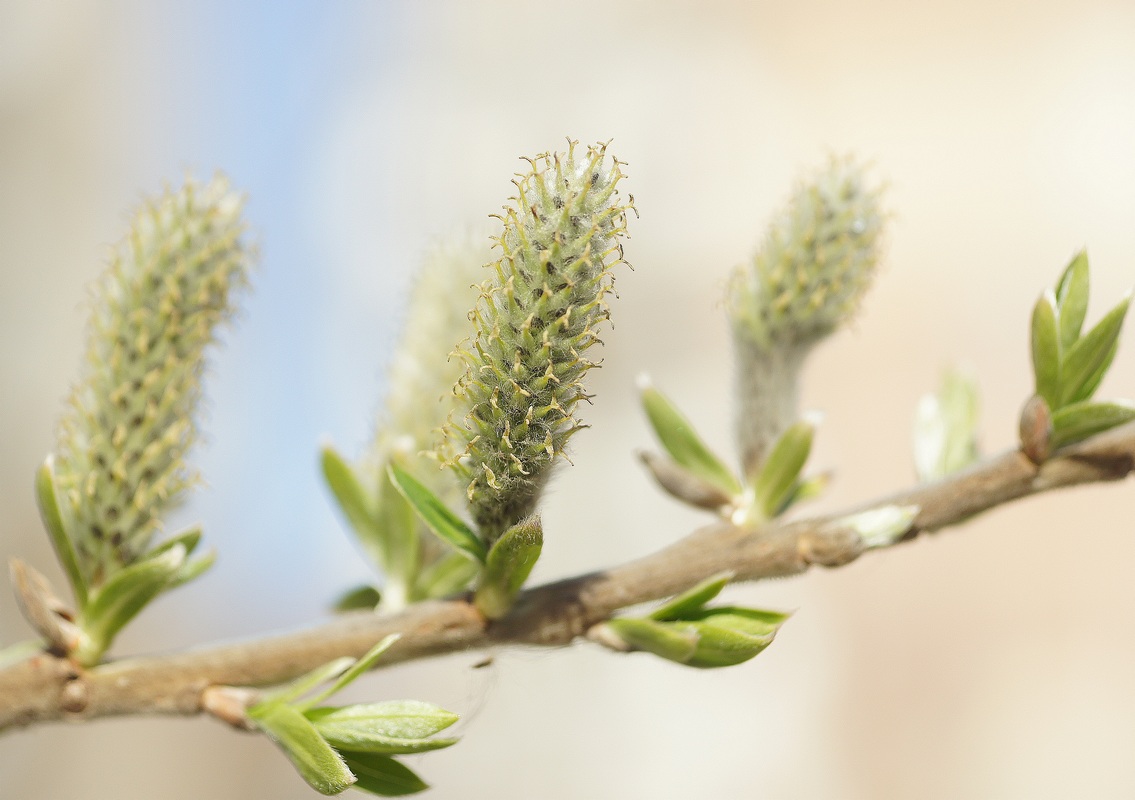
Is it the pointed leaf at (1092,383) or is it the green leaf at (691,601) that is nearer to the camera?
the green leaf at (691,601)

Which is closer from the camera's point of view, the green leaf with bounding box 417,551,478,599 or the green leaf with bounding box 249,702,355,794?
the green leaf with bounding box 249,702,355,794

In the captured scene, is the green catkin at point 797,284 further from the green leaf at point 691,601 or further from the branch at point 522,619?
the green leaf at point 691,601

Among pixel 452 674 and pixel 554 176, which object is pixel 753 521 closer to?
pixel 554 176

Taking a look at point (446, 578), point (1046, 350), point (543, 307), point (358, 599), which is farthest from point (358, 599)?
point (1046, 350)

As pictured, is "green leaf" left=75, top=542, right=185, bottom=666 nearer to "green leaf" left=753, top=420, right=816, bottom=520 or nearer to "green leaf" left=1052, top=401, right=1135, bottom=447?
"green leaf" left=753, top=420, right=816, bottom=520

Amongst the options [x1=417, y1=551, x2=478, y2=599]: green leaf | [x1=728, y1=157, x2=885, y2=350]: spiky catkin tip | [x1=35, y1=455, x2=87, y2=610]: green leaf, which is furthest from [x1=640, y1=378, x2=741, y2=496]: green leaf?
[x1=35, y1=455, x2=87, y2=610]: green leaf


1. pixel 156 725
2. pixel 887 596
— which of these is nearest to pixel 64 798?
pixel 156 725

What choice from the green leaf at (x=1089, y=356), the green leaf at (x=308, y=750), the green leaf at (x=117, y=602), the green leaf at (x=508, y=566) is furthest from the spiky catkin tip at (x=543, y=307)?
the green leaf at (x=1089, y=356)
